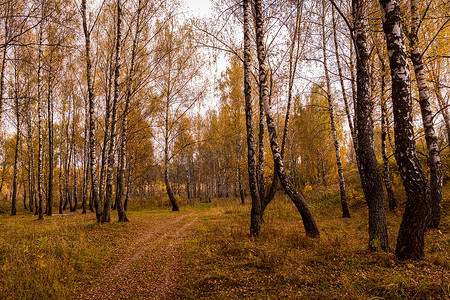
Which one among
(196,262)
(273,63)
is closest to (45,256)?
(196,262)

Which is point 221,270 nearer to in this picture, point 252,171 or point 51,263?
point 252,171

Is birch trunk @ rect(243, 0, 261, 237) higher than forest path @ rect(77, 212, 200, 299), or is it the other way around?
birch trunk @ rect(243, 0, 261, 237)

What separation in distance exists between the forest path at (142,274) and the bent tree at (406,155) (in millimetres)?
4246

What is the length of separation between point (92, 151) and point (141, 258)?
21.4 feet

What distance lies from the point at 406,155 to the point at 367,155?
1.16 metres

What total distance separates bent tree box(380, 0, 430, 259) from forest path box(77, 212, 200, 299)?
167 inches

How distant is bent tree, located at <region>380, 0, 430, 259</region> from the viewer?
3.55m

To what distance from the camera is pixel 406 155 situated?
3.62 metres

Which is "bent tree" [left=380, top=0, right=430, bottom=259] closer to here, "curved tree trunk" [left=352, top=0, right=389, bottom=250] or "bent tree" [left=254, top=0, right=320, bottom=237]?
"curved tree trunk" [left=352, top=0, right=389, bottom=250]

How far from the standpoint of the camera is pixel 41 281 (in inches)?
147

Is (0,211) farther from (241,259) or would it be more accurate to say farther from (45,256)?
(241,259)

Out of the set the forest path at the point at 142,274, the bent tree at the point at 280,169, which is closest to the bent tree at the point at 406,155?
the bent tree at the point at 280,169

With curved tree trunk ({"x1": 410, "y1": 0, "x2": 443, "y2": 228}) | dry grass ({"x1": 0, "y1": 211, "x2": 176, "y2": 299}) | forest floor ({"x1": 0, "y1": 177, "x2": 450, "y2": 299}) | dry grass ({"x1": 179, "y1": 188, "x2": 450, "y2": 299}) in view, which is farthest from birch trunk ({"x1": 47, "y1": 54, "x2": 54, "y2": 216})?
curved tree trunk ({"x1": 410, "y1": 0, "x2": 443, "y2": 228})

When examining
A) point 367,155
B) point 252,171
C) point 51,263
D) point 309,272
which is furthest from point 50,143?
point 367,155
